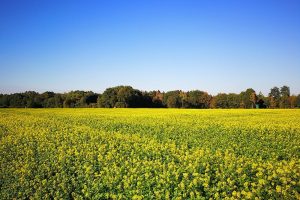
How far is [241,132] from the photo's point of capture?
22.3 m

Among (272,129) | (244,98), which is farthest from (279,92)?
(272,129)

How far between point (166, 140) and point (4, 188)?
998 cm

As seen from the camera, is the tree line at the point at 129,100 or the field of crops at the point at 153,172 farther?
the tree line at the point at 129,100

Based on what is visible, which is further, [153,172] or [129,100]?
[129,100]

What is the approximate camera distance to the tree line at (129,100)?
9269 centimetres

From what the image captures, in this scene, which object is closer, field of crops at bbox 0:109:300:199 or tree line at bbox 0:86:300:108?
field of crops at bbox 0:109:300:199

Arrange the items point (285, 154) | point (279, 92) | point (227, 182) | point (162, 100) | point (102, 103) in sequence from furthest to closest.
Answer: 1. point (279, 92)
2. point (162, 100)
3. point (102, 103)
4. point (285, 154)
5. point (227, 182)

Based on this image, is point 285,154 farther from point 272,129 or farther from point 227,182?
point 272,129

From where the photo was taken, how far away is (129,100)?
92.4 metres

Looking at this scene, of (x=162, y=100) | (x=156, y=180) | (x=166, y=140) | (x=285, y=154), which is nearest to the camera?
(x=156, y=180)

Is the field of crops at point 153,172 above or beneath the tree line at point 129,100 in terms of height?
beneath

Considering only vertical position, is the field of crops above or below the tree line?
below

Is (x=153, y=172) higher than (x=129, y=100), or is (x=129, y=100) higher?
(x=129, y=100)

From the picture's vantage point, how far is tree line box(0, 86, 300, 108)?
92688 millimetres
